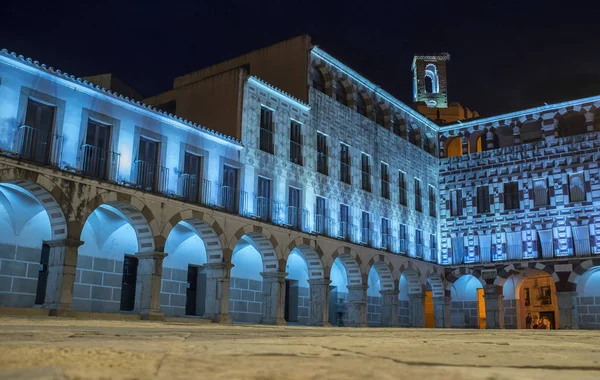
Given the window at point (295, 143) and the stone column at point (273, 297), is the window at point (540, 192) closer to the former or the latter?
the window at point (295, 143)

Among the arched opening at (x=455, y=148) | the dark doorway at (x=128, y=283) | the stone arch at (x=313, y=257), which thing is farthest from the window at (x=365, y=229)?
the arched opening at (x=455, y=148)

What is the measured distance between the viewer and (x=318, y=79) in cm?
2600

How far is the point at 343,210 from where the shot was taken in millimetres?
25609

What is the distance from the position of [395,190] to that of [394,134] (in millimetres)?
2974

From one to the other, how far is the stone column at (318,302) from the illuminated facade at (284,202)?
67mm

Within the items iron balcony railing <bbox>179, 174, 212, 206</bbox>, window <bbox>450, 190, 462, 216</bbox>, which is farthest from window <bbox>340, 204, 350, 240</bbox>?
window <bbox>450, 190, 462, 216</bbox>

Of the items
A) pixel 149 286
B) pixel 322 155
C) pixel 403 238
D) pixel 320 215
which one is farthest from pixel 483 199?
pixel 149 286

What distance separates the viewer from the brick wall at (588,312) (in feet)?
90.9

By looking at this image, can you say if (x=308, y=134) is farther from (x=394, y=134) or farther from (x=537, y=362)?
(x=537, y=362)

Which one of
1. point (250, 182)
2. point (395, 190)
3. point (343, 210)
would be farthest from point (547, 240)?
point (250, 182)

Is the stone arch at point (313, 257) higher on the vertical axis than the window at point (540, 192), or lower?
lower

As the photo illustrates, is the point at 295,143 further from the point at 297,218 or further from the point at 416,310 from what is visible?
the point at 416,310

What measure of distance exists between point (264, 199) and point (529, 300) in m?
22.0

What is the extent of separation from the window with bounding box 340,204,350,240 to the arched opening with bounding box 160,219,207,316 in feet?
22.0
